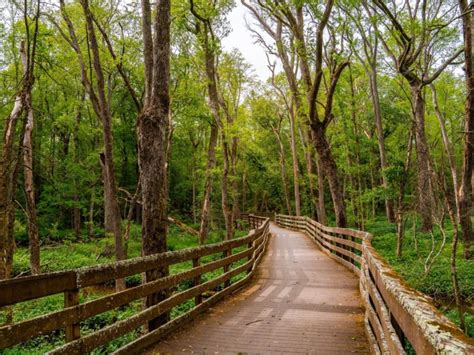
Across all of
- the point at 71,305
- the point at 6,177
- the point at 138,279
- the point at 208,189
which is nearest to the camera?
the point at 71,305

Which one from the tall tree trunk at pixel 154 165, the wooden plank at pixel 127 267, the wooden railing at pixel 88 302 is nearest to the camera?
the wooden railing at pixel 88 302

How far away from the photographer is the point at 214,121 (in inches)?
705

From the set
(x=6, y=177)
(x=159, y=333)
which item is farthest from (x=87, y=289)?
(x=159, y=333)

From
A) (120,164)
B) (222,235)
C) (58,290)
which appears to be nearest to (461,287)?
(58,290)

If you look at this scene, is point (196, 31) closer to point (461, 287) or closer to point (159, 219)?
point (159, 219)

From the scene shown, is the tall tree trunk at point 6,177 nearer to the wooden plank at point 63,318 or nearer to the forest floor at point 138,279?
the forest floor at point 138,279

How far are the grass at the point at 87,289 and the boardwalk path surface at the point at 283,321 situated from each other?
1845 millimetres

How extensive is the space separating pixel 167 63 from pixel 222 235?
56.0 feet

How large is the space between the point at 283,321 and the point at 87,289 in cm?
983

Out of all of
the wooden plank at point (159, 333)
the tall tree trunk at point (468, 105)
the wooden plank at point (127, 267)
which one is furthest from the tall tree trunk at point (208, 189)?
the wooden plank at point (127, 267)

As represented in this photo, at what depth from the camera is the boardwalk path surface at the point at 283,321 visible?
167 inches

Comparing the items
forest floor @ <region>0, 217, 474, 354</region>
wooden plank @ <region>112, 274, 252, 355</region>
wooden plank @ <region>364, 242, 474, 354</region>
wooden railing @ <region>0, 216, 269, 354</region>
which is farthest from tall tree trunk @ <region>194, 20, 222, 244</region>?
wooden plank @ <region>364, 242, 474, 354</region>

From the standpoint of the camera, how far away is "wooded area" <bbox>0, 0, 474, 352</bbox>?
7.03 meters

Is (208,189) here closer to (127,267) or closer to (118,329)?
(127,267)
